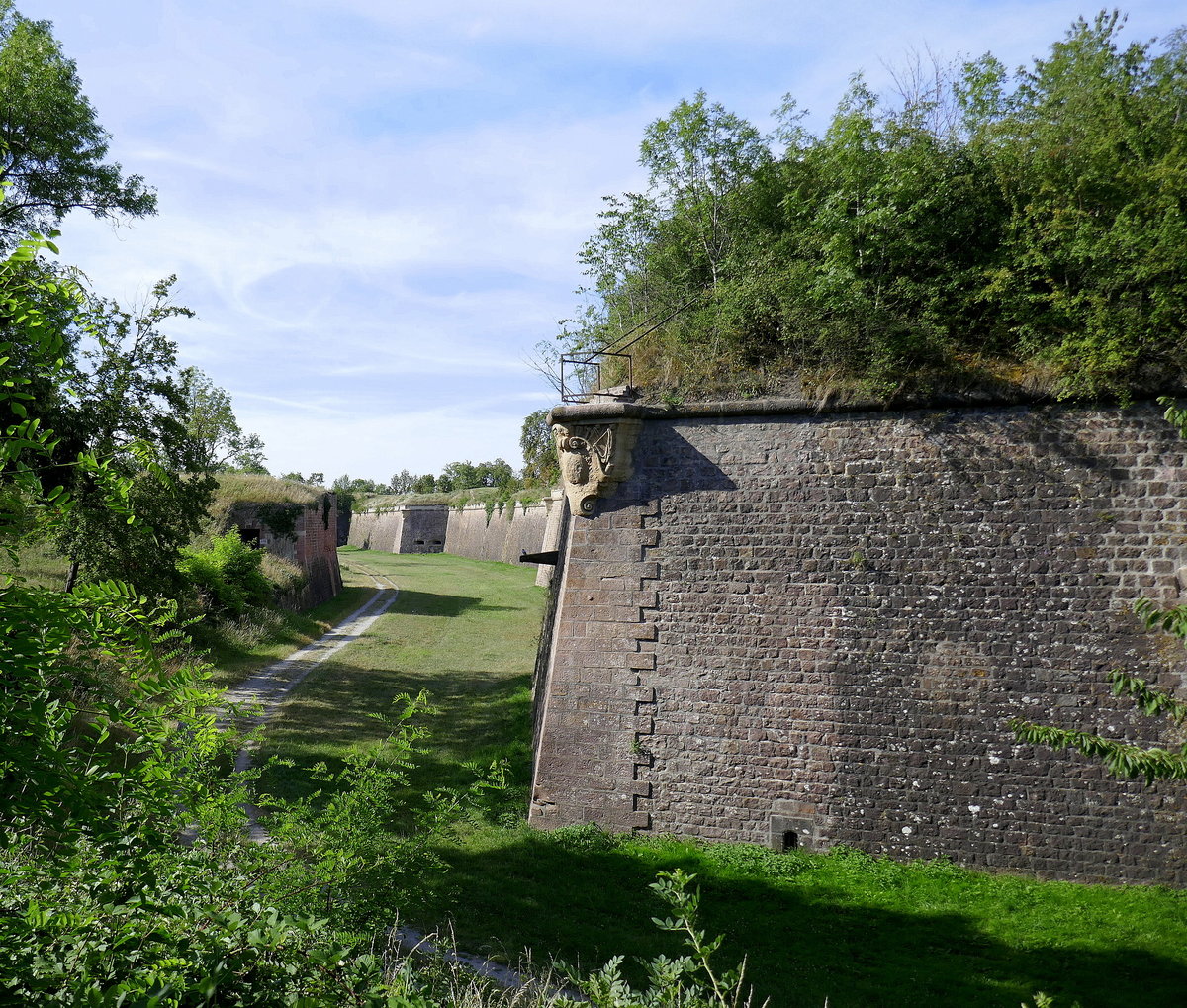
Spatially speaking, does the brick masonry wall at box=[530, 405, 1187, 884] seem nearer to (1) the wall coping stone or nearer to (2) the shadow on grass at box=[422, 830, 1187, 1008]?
(1) the wall coping stone

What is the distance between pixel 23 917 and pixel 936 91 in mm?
14393

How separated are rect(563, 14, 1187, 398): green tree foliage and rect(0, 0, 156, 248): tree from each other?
31.2ft

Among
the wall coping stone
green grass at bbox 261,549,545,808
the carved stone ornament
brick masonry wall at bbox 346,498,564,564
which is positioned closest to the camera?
the wall coping stone

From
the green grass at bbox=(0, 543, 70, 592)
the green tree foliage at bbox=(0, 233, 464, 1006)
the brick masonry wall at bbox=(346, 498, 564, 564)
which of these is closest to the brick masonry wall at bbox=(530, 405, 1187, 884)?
the green tree foliage at bbox=(0, 233, 464, 1006)

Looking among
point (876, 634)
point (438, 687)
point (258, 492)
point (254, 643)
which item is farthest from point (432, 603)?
point (876, 634)

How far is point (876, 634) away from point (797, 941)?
3198 millimetres

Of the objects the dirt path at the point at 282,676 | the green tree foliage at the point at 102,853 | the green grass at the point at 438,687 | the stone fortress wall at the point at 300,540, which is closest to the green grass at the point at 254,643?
the dirt path at the point at 282,676

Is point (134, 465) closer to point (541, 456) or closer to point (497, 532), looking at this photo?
point (541, 456)

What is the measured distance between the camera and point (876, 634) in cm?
840

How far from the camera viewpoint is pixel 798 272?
30.6ft

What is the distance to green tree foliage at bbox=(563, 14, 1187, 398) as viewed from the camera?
26.0 ft

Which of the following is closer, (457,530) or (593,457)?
(593,457)

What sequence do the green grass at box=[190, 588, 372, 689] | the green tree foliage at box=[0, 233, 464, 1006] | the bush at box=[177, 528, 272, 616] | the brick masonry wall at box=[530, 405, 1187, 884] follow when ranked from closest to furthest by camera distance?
the green tree foliage at box=[0, 233, 464, 1006] → the brick masonry wall at box=[530, 405, 1187, 884] → the green grass at box=[190, 588, 372, 689] → the bush at box=[177, 528, 272, 616]

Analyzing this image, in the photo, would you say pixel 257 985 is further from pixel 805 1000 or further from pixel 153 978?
pixel 805 1000
